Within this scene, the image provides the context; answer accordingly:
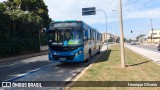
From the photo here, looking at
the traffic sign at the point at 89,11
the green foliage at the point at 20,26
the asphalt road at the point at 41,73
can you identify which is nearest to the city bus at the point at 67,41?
the asphalt road at the point at 41,73

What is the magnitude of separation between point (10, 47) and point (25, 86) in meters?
22.5

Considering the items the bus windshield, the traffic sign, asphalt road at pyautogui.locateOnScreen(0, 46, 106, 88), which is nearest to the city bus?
the bus windshield

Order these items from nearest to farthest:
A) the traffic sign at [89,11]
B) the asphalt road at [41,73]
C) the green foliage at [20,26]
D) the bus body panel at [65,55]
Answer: the asphalt road at [41,73], the bus body panel at [65,55], the green foliage at [20,26], the traffic sign at [89,11]

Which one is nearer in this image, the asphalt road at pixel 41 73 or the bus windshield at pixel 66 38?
the asphalt road at pixel 41 73

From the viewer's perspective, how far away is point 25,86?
10.2 m

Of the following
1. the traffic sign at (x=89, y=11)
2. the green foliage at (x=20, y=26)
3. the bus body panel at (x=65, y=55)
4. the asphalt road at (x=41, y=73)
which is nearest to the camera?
the asphalt road at (x=41, y=73)

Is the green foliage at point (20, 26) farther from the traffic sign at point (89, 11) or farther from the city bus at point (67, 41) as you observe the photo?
the city bus at point (67, 41)

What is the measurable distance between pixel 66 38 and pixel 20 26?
22.3 m

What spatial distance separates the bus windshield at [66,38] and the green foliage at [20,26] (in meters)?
13.7

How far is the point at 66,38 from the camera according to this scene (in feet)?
54.7

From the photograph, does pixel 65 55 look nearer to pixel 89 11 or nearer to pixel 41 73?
pixel 41 73

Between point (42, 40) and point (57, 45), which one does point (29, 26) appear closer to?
point (42, 40)

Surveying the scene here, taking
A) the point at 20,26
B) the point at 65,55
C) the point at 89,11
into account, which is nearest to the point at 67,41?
the point at 65,55

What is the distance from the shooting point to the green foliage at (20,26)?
100 feet
